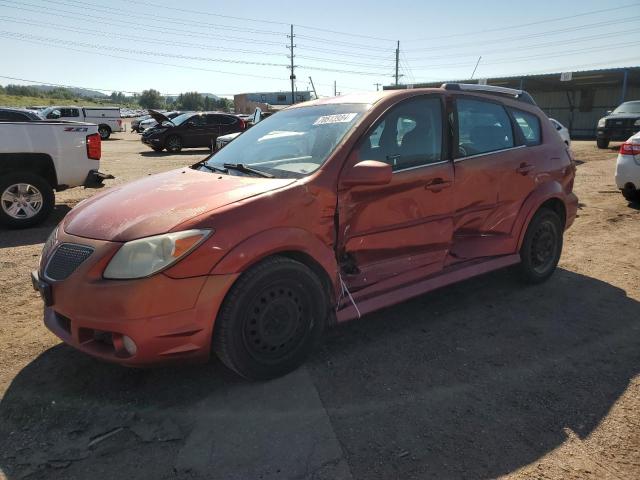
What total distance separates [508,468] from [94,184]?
6.68 metres

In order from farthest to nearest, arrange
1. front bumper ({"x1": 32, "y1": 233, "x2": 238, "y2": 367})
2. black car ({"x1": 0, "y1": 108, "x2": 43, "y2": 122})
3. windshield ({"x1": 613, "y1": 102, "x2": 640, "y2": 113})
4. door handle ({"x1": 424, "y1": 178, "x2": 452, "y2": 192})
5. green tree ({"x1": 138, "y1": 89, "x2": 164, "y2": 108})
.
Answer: green tree ({"x1": 138, "y1": 89, "x2": 164, "y2": 108})
windshield ({"x1": 613, "y1": 102, "x2": 640, "y2": 113})
black car ({"x1": 0, "y1": 108, "x2": 43, "y2": 122})
door handle ({"x1": 424, "y1": 178, "x2": 452, "y2": 192})
front bumper ({"x1": 32, "y1": 233, "x2": 238, "y2": 367})

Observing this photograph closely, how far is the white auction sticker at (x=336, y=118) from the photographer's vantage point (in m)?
3.31

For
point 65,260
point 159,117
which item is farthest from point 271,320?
point 159,117

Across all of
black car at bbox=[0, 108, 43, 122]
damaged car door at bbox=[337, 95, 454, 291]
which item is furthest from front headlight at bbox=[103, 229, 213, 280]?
black car at bbox=[0, 108, 43, 122]

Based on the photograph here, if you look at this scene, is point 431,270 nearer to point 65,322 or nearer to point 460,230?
point 460,230

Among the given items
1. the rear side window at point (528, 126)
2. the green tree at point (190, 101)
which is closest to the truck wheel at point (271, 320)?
the rear side window at point (528, 126)

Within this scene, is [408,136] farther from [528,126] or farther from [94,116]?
[94,116]

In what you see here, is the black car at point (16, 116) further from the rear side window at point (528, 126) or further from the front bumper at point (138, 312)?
the rear side window at point (528, 126)

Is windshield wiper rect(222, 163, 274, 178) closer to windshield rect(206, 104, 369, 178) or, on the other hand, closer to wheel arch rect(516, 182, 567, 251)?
windshield rect(206, 104, 369, 178)

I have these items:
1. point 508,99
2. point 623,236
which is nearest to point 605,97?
point 623,236

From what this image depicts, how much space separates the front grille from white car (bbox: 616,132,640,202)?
755 cm

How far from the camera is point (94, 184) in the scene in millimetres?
7035

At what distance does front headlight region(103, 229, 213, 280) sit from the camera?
2422 mm

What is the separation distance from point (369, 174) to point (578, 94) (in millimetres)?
38566
